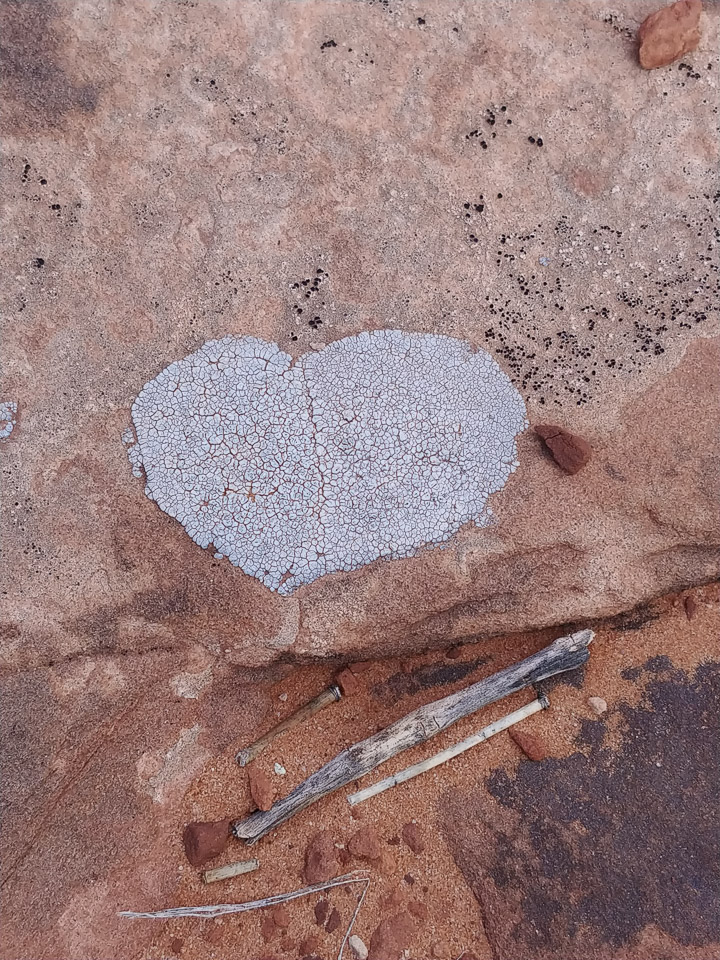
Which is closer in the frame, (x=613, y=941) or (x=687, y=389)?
(x=613, y=941)

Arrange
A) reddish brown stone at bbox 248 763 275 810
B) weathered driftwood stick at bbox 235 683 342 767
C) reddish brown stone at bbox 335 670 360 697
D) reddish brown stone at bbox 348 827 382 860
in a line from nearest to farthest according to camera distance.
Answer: reddish brown stone at bbox 348 827 382 860 < reddish brown stone at bbox 248 763 275 810 < weathered driftwood stick at bbox 235 683 342 767 < reddish brown stone at bbox 335 670 360 697

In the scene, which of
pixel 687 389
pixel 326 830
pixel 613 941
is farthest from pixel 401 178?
pixel 613 941

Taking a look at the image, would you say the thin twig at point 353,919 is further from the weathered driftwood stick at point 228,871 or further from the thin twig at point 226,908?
the weathered driftwood stick at point 228,871

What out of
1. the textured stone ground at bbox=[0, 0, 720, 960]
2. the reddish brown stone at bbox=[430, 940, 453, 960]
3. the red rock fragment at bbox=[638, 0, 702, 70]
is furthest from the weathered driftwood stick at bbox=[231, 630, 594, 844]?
the red rock fragment at bbox=[638, 0, 702, 70]

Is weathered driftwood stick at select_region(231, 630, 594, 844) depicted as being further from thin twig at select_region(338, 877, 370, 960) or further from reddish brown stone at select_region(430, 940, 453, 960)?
reddish brown stone at select_region(430, 940, 453, 960)

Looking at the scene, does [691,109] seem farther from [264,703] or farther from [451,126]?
[264,703]
